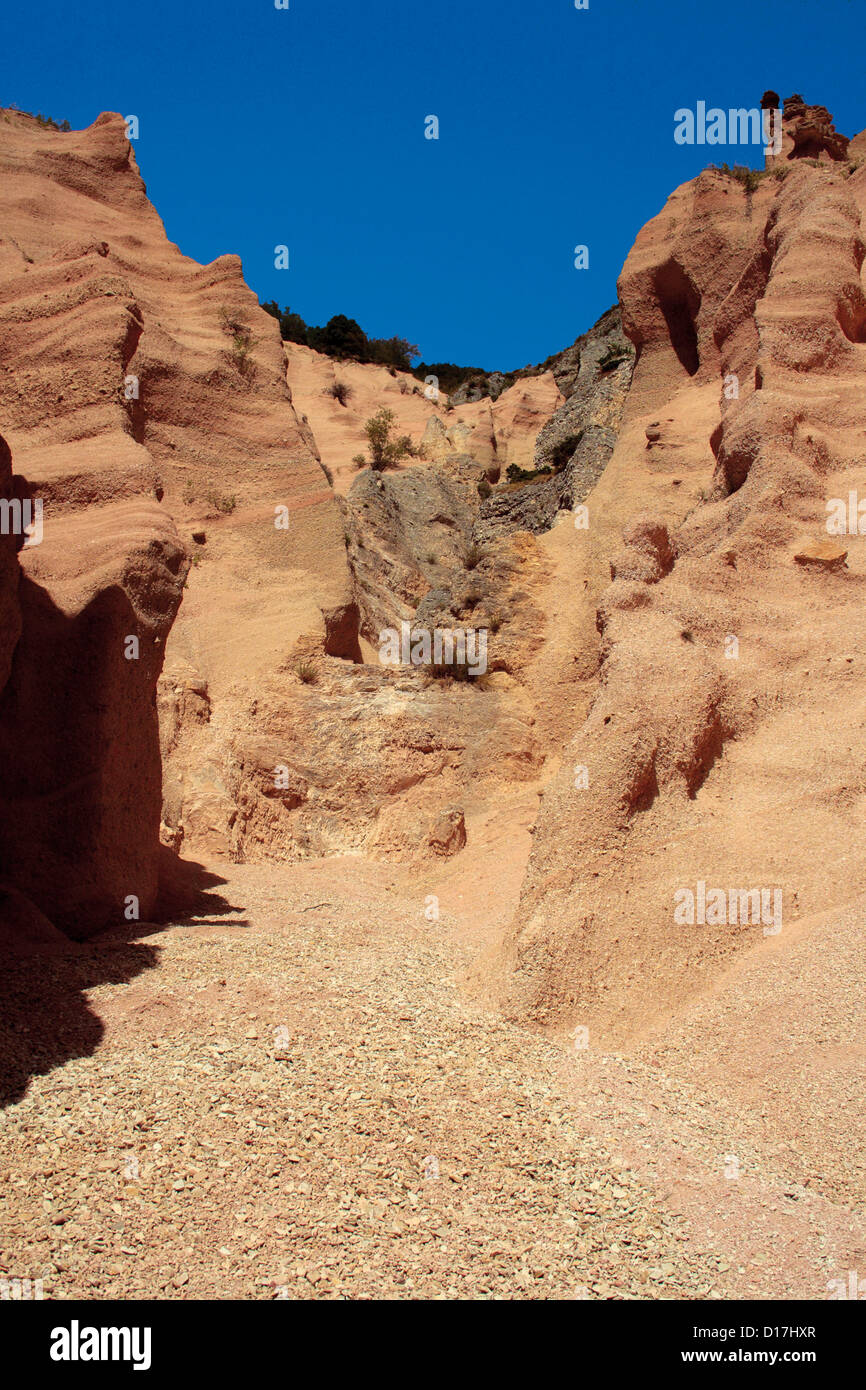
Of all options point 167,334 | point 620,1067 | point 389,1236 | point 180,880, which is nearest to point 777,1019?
point 620,1067

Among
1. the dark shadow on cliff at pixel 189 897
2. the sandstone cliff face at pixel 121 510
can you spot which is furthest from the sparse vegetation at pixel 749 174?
the dark shadow on cliff at pixel 189 897

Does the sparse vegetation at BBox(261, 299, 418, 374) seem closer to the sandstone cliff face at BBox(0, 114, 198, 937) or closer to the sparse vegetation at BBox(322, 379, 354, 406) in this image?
the sparse vegetation at BBox(322, 379, 354, 406)

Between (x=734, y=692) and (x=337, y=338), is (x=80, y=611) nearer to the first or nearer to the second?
(x=734, y=692)

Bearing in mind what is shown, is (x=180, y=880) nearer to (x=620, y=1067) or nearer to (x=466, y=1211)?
(x=620, y=1067)

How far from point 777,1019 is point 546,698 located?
828 centimetres

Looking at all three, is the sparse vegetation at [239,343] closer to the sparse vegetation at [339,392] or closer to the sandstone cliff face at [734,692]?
the sandstone cliff face at [734,692]

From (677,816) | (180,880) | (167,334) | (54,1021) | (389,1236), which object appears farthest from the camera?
(167,334)

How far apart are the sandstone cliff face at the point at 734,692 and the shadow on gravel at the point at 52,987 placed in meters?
2.54

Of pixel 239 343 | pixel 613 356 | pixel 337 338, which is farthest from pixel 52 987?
pixel 337 338

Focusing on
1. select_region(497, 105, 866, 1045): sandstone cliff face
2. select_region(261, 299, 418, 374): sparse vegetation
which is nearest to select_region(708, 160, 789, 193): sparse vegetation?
select_region(497, 105, 866, 1045): sandstone cliff face

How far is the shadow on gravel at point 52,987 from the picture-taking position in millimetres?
5027

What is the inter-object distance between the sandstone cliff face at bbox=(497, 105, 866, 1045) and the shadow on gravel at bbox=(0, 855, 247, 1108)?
2537 mm

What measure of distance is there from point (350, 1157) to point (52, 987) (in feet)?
7.46

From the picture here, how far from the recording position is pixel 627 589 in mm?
9266
